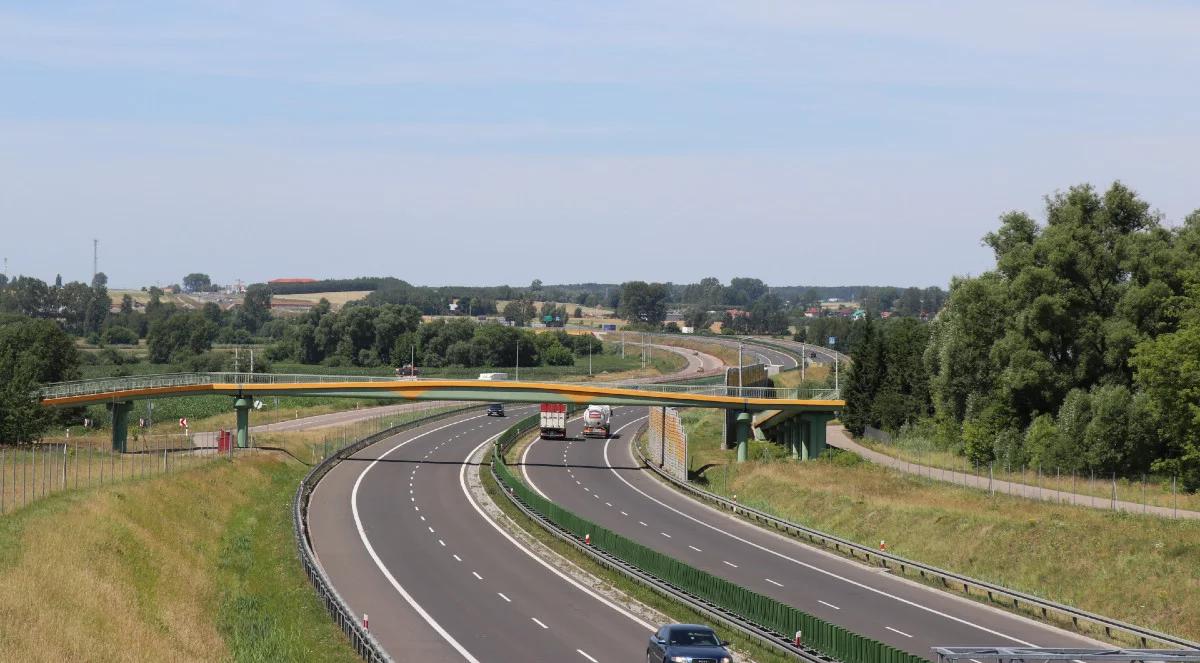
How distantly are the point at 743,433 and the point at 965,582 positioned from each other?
45740mm

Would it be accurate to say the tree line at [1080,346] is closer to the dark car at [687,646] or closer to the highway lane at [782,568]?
the highway lane at [782,568]

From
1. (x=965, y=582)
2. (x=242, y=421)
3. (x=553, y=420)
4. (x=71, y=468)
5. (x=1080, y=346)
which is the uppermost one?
(x=1080, y=346)

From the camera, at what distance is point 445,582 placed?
53062 mm

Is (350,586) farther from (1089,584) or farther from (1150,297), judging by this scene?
(1150,297)

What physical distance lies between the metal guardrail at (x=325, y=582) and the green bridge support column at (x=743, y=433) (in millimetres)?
29130

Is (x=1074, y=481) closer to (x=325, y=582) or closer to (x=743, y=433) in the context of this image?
(x=743, y=433)

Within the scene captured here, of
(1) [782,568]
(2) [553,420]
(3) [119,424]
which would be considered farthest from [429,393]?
Answer: (1) [782,568]

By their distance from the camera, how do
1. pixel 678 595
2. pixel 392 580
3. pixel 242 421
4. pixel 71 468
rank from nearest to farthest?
pixel 678 595
pixel 392 580
pixel 71 468
pixel 242 421

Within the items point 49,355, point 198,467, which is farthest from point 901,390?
point 49,355

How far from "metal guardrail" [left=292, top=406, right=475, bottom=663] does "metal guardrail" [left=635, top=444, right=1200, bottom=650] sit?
23645 millimetres

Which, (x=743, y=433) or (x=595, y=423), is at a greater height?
(x=743, y=433)

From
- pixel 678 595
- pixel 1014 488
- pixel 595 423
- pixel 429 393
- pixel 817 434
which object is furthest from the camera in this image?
pixel 595 423

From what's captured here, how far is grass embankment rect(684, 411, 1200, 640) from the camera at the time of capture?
5128 cm

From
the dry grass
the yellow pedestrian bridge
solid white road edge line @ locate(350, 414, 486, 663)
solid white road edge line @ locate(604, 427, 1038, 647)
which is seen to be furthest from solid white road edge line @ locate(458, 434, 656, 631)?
the dry grass
